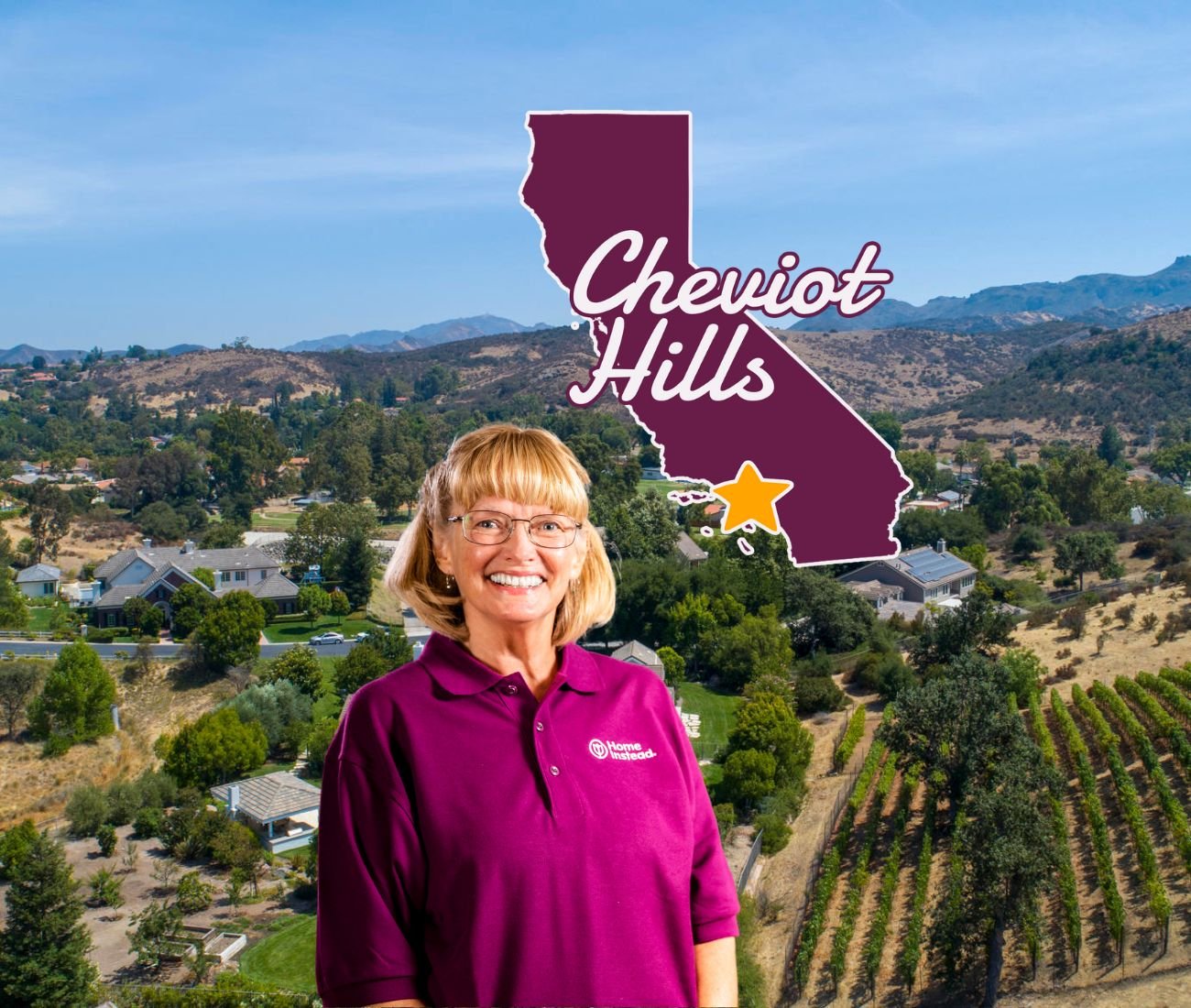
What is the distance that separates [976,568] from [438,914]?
3713 cm

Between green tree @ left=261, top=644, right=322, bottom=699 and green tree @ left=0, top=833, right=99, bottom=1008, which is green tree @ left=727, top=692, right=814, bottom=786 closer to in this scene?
green tree @ left=261, top=644, right=322, bottom=699

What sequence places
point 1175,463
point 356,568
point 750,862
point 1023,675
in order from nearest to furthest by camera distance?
1. point 750,862
2. point 1023,675
3. point 356,568
4. point 1175,463

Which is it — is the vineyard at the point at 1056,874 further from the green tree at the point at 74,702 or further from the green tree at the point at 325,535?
the green tree at the point at 325,535

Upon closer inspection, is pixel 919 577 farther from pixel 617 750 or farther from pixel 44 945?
pixel 617 750

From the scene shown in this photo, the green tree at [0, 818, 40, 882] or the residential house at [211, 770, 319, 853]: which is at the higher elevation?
the green tree at [0, 818, 40, 882]

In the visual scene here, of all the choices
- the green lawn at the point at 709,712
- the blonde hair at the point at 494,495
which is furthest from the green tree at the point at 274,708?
the blonde hair at the point at 494,495

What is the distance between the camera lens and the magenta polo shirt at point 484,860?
1.92 m

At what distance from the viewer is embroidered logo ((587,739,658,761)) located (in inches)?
81.4

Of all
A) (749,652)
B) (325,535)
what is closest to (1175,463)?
(749,652)

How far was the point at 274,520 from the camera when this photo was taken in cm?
5481

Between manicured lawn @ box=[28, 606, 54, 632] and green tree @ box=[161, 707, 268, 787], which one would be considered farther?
manicured lawn @ box=[28, 606, 54, 632]

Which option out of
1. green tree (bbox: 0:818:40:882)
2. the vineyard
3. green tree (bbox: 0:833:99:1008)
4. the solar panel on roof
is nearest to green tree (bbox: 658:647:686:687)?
the vineyard

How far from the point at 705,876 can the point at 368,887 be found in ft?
2.10

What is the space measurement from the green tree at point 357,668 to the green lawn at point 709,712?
7022 millimetres
